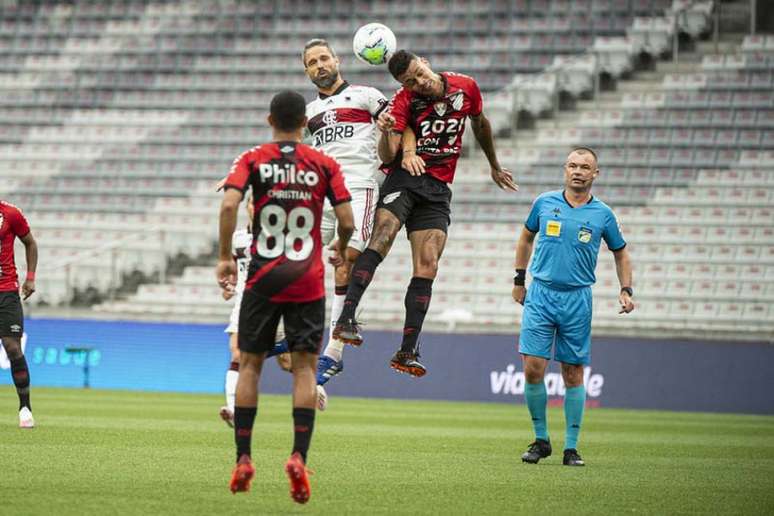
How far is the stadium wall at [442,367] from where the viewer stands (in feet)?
63.6

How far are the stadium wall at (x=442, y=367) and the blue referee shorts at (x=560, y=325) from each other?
30.8 ft

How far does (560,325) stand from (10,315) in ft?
18.0

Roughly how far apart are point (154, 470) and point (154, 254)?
16152 mm

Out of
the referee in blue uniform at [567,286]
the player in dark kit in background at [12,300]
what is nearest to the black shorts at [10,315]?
the player in dark kit in background at [12,300]

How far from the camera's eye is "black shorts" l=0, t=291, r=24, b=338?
1276 cm

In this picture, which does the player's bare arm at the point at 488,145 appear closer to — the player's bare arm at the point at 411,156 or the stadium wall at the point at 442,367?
the player's bare arm at the point at 411,156

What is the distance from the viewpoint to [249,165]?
741cm

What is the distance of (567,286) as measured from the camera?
1043 centimetres

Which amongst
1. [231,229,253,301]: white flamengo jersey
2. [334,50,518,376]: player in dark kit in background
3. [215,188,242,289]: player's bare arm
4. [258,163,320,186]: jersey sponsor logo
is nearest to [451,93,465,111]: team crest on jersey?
[334,50,518,376]: player in dark kit in background

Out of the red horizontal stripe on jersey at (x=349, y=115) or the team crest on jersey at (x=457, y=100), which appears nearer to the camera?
the team crest on jersey at (x=457, y=100)

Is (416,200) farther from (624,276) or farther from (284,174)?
(284,174)

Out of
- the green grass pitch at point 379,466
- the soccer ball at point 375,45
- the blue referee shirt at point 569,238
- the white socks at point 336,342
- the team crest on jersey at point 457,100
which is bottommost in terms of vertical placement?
the green grass pitch at point 379,466

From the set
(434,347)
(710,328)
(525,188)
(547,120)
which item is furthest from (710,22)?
(434,347)

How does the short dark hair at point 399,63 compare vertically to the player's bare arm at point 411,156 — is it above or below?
above
